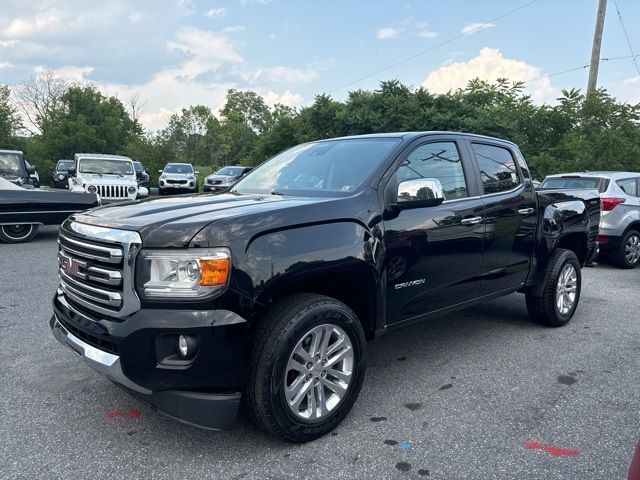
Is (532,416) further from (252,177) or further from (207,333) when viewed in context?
(252,177)

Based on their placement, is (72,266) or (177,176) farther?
(177,176)

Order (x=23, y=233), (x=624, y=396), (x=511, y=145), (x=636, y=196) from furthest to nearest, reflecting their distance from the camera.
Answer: (x=23, y=233) < (x=636, y=196) < (x=511, y=145) < (x=624, y=396)

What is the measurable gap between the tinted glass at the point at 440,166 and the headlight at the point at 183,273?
5.29 feet

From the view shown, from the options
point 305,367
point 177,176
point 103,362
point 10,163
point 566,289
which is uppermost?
point 10,163

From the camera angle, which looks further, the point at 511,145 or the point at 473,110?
the point at 473,110

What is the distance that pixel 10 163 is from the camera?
1423 cm

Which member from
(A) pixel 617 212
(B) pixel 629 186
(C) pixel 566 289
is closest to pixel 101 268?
(C) pixel 566 289

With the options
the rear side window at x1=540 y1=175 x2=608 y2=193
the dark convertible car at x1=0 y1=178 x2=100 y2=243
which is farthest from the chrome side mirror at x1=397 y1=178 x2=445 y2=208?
the dark convertible car at x1=0 y1=178 x2=100 y2=243

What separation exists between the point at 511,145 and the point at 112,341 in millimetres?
3990

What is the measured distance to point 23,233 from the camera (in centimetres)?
984

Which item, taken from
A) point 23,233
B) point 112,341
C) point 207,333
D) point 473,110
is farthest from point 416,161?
point 473,110

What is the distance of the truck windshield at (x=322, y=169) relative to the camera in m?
3.62

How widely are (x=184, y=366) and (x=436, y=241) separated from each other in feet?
6.44

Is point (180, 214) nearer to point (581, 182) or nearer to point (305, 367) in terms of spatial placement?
point (305, 367)
